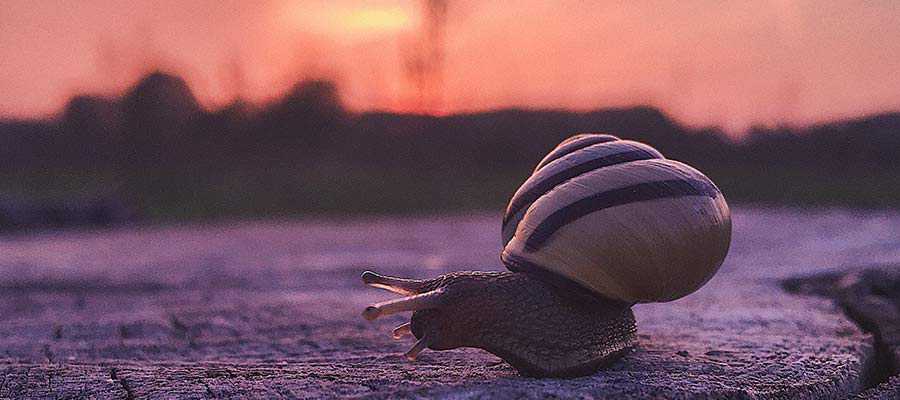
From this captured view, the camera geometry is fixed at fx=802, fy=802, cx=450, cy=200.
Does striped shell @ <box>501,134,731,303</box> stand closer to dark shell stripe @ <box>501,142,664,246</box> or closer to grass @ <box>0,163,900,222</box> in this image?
dark shell stripe @ <box>501,142,664,246</box>

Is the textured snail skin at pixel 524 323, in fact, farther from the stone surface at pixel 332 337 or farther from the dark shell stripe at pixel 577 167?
the dark shell stripe at pixel 577 167

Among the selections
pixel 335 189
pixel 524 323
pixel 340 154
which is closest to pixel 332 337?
pixel 524 323

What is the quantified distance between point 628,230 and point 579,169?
0.80 ft

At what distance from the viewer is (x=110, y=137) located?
1600 centimetres

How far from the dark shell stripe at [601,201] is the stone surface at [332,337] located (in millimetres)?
349

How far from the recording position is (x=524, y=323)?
75.9 inches

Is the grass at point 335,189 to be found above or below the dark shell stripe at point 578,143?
below

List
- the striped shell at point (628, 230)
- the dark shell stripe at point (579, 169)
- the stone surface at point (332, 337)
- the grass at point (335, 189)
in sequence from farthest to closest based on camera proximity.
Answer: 1. the grass at point (335, 189)
2. the dark shell stripe at point (579, 169)
3. the striped shell at point (628, 230)
4. the stone surface at point (332, 337)

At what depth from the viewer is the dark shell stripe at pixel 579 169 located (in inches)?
82.4

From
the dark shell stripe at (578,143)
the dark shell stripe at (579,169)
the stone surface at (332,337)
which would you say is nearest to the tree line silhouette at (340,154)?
the stone surface at (332,337)

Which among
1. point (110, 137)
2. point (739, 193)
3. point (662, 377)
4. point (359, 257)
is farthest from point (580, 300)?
point (110, 137)

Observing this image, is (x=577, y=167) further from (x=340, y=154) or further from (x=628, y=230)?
(x=340, y=154)

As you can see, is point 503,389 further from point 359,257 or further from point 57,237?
point 57,237

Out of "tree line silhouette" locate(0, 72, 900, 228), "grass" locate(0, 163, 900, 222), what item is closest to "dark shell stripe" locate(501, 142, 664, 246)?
"tree line silhouette" locate(0, 72, 900, 228)
